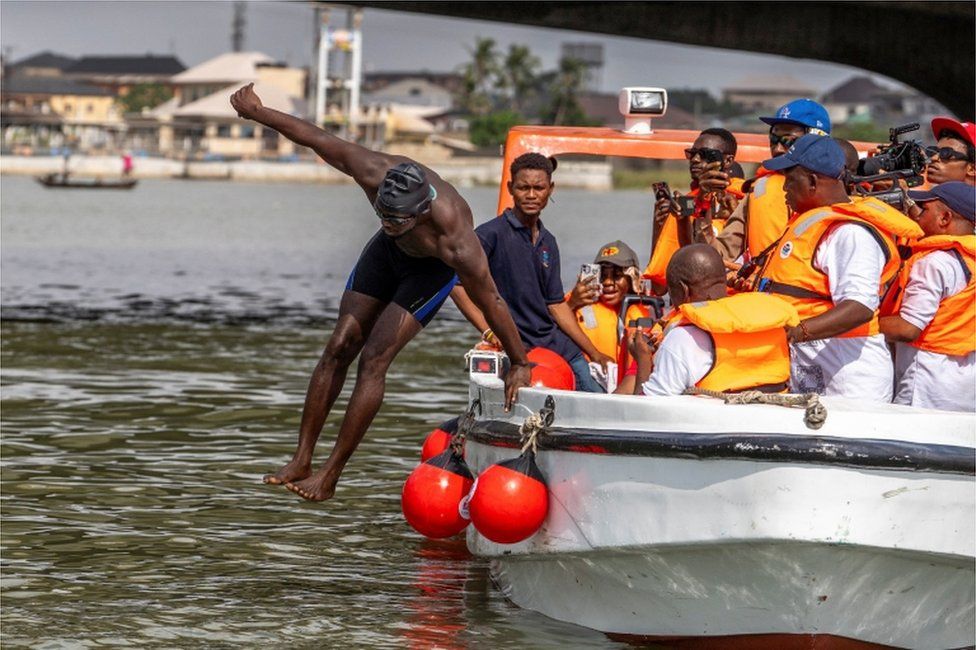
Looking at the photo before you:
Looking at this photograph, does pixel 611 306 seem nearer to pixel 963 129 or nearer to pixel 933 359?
pixel 963 129

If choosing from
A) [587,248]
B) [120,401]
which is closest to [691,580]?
[120,401]

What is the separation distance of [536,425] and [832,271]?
140 centimetres

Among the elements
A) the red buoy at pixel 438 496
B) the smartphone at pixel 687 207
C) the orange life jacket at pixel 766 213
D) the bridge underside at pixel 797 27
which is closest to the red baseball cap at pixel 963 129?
the orange life jacket at pixel 766 213

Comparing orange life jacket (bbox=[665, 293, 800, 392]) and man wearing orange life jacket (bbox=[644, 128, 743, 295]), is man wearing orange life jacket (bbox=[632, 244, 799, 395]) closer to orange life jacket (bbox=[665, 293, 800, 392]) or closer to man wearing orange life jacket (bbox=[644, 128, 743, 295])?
orange life jacket (bbox=[665, 293, 800, 392])

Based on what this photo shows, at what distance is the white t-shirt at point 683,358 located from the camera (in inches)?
285

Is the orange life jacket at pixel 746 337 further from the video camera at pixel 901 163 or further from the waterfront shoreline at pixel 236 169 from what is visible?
the waterfront shoreline at pixel 236 169

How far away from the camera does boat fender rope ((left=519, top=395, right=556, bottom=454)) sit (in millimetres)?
7637

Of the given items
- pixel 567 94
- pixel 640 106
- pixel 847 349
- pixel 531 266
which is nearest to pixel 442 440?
pixel 531 266

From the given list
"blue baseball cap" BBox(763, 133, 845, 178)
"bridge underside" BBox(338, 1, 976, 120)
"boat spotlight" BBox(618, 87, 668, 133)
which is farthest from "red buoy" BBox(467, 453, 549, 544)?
"bridge underside" BBox(338, 1, 976, 120)

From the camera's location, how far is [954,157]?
27.8 ft

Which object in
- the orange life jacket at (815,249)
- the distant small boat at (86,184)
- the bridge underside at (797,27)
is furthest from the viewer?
the distant small boat at (86,184)

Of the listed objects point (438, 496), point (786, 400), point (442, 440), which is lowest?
point (438, 496)

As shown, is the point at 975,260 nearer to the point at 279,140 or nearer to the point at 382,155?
the point at 382,155

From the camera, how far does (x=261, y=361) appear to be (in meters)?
19.3
